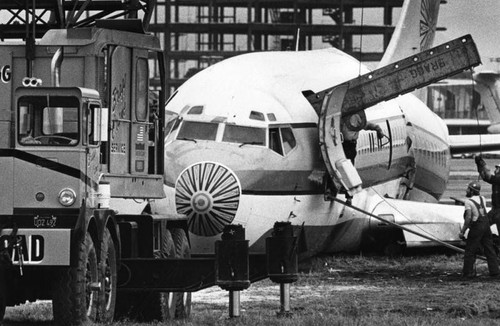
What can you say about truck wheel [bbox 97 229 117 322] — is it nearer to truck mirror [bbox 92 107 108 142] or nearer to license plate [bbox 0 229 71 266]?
truck mirror [bbox 92 107 108 142]

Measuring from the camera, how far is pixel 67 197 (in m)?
14.6

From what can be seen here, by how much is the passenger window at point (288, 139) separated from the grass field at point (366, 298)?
7.11 ft

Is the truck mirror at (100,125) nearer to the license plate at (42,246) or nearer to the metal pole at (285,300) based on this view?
the license plate at (42,246)

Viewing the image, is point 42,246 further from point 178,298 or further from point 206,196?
point 206,196

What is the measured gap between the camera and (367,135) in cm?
2808

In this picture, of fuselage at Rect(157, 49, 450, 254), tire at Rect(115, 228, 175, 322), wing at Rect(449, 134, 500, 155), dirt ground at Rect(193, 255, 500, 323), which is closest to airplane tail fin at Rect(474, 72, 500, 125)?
wing at Rect(449, 134, 500, 155)

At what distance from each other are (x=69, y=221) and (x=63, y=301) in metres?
0.80

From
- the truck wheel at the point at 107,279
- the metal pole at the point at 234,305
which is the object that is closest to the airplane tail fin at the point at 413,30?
the metal pole at the point at 234,305

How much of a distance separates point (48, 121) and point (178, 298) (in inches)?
153

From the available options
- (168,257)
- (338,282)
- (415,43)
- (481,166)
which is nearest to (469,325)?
(168,257)

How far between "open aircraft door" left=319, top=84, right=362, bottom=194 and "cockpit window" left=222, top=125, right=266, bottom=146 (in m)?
1.04

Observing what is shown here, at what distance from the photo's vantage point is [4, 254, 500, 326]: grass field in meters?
17.0

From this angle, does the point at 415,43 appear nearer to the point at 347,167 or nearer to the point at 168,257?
the point at 347,167

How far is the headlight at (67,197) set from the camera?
48.0ft
